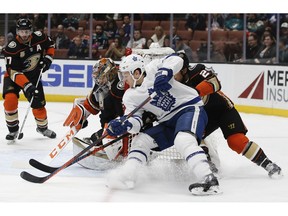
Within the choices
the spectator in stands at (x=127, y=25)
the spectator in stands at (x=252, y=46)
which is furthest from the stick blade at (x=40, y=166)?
the spectator in stands at (x=127, y=25)

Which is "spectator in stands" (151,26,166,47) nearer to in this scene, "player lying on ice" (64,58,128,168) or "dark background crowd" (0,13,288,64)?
"dark background crowd" (0,13,288,64)

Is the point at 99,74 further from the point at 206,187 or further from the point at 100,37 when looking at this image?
the point at 100,37

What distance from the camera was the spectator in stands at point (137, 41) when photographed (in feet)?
30.2

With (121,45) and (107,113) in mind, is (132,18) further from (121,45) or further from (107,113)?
(107,113)

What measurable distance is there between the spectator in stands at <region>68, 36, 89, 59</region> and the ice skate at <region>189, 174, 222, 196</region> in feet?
18.4

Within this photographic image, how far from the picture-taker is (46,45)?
590cm

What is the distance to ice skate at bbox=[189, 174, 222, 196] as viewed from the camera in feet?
12.0

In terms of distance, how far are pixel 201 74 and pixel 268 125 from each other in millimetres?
2918

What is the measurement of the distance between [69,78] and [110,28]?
99 cm

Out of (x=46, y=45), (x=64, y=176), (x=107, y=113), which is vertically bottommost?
(x=64, y=176)

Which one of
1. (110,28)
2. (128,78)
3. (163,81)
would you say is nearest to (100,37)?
(110,28)

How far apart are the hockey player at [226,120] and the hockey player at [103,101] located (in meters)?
0.47

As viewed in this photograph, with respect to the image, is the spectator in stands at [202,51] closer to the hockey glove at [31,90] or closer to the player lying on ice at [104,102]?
the hockey glove at [31,90]

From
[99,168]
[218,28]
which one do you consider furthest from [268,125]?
[99,168]
